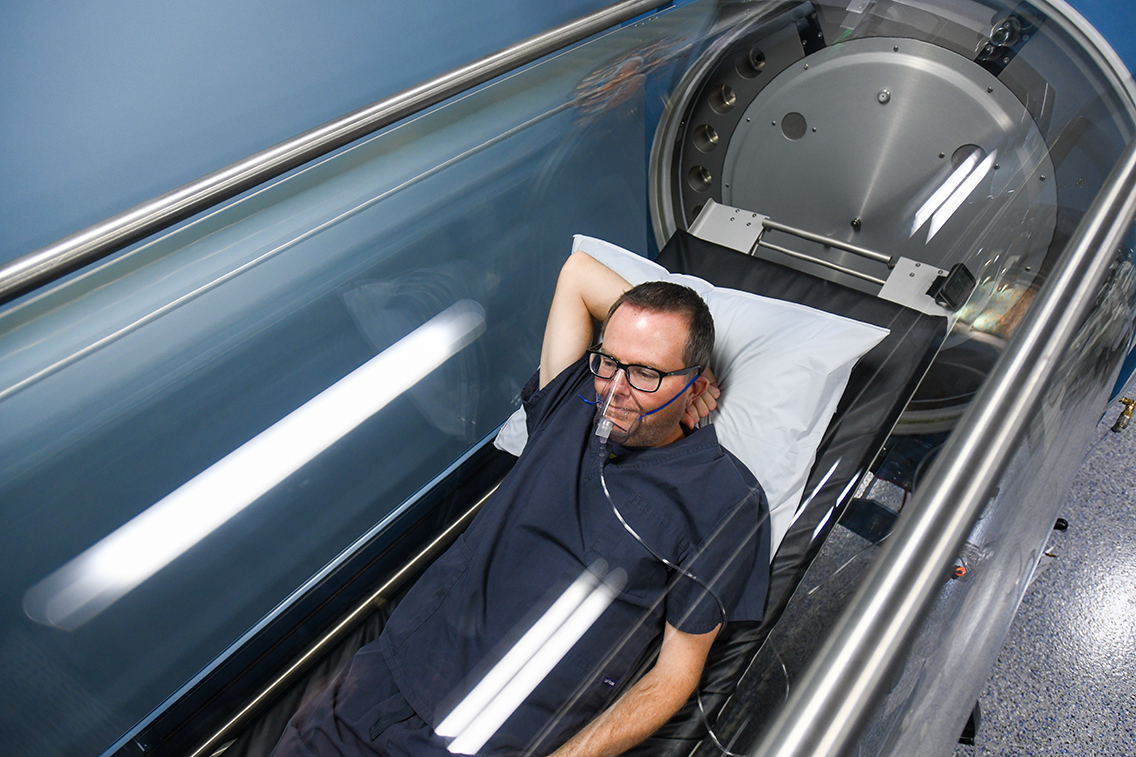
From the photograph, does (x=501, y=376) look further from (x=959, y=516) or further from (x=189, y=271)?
(x=959, y=516)

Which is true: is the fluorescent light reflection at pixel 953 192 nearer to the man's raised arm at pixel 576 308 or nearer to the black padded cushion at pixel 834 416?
the black padded cushion at pixel 834 416

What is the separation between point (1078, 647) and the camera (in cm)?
141

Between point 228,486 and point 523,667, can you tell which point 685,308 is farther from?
point 228,486

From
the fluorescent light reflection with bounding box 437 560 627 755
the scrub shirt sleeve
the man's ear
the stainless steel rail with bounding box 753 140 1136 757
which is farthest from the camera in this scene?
the scrub shirt sleeve

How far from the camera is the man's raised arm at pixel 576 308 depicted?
1.40m

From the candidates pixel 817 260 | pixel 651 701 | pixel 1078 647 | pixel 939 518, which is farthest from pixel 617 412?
pixel 1078 647

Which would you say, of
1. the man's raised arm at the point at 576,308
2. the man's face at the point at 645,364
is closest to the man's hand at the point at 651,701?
the man's face at the point at 645,364

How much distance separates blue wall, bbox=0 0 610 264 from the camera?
1.11 meters

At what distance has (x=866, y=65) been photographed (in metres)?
1.42

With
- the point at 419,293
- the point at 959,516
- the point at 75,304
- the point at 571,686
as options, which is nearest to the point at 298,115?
the point at 419,293

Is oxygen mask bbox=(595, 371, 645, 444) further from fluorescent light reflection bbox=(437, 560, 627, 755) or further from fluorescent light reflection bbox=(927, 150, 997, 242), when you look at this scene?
fluorescent light reflection bbox=(927, 150, 997, 242)

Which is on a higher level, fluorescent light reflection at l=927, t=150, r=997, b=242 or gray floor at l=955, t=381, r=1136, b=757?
fluorescent light reflection at l=927, t=150, r=997, b=242

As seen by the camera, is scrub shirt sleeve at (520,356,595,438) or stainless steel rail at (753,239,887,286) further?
stainless steel rail at (753,239,887,286)

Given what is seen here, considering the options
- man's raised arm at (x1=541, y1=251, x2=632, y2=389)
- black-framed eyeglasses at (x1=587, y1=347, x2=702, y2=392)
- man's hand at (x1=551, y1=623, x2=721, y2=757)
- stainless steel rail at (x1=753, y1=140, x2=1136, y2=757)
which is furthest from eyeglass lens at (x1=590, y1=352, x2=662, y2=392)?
stainless steel rail at (x1=753, y1=140, x2=1136, y2=757)
